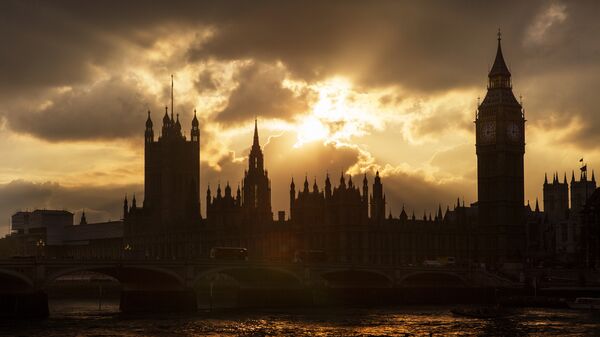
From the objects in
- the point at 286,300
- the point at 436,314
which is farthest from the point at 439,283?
the point at 436,314

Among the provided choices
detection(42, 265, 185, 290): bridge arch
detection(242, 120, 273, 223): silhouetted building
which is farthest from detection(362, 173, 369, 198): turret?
detection(42, 265, 185, 290): bridge arch

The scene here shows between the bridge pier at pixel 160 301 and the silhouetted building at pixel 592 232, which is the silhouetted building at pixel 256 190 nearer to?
the silhouetted building at pixel 592 232

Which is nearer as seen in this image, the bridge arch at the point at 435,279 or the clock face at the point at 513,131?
the bridge arch at the point at 435,279

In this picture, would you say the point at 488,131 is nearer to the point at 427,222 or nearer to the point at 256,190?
the point at 427,222

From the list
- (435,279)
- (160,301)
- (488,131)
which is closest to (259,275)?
(160,301)

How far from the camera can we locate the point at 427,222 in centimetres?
17012

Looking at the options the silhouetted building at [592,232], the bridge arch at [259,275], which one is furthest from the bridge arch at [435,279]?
the silhouetted building at [592,232]

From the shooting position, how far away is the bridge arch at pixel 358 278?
433ft

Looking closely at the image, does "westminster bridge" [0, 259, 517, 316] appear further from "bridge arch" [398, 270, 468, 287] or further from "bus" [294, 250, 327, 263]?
"bus" [294, 250, 327, 263]

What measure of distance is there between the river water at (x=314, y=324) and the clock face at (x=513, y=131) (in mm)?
65721

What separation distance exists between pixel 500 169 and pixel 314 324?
280 feet

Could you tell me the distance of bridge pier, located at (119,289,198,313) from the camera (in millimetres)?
112375

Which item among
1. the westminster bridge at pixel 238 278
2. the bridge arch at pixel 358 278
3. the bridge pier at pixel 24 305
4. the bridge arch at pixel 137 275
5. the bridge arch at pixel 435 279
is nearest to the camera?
the bridge pier at pixel 24 305

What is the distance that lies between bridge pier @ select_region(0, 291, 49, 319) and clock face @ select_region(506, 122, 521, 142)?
3705 inches
